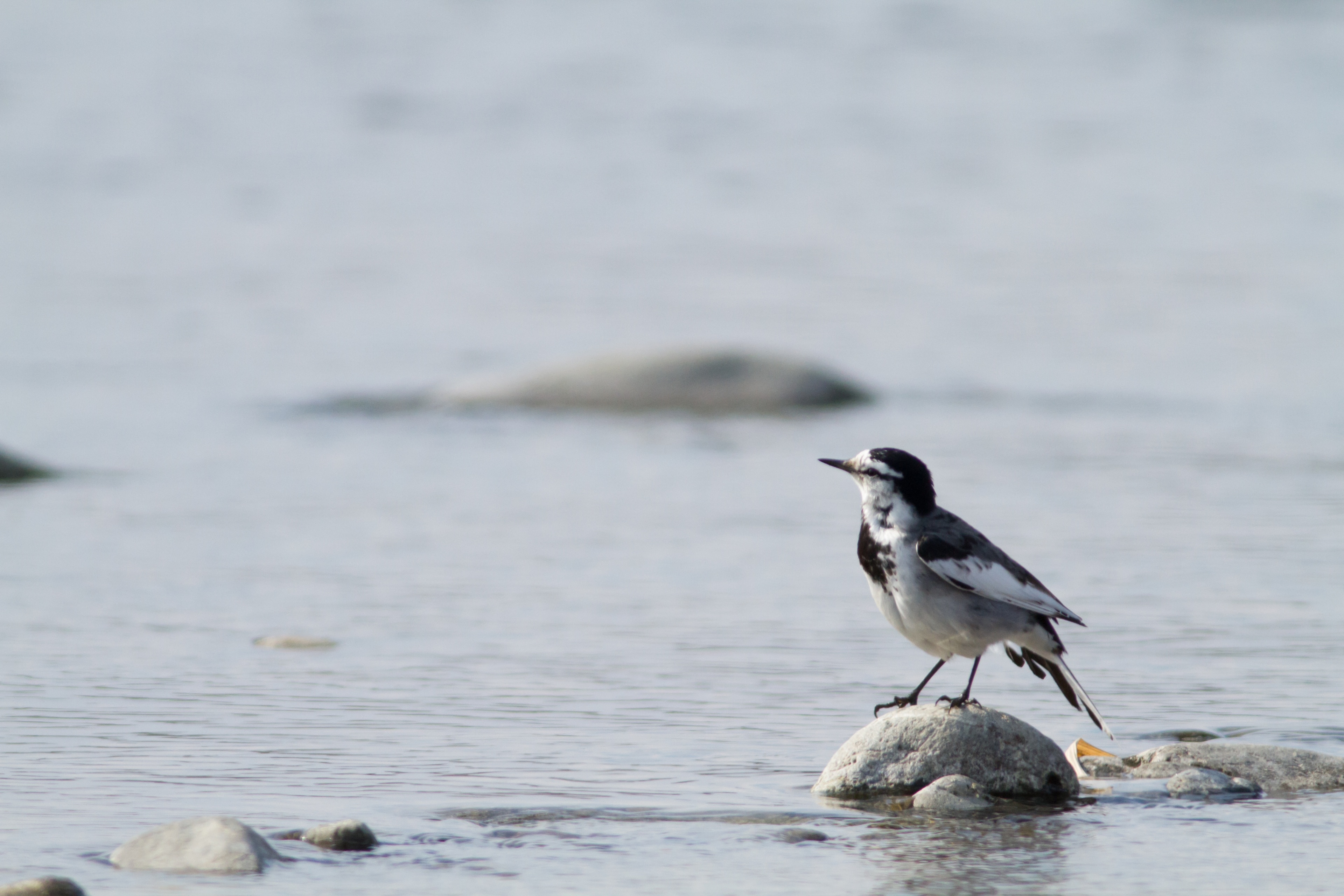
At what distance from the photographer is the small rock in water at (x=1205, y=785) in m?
6.29

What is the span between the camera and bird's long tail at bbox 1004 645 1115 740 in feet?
21.7

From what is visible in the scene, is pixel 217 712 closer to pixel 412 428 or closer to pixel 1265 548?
pixel 1265 548

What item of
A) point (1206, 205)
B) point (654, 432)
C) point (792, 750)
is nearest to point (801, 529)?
point (654, 432)

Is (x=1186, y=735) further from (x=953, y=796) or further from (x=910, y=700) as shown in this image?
(x=953, y=796)

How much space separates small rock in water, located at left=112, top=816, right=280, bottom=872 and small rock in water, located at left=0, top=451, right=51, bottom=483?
22.9ft

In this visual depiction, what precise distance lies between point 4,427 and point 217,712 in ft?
23.1

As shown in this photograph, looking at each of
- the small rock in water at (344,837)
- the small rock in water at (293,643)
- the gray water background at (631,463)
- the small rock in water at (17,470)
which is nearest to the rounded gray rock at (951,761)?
the gray water background at (631,463)

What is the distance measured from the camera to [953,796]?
20.4 feet

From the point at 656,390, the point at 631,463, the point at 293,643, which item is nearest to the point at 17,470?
the point at 631,463

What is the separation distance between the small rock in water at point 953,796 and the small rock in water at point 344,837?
1.68m

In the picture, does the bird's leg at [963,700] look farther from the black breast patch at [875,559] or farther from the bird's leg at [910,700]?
the black breast patch at [875,559]

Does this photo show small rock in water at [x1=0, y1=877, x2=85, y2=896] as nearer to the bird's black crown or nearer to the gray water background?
the gray water background

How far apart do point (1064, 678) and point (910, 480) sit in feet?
2.80

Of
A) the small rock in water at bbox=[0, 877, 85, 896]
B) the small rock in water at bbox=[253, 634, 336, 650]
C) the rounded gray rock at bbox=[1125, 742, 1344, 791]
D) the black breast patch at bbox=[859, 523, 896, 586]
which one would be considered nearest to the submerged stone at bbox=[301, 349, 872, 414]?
the small rock in water at bbox=[253, 634, 336, 650]
